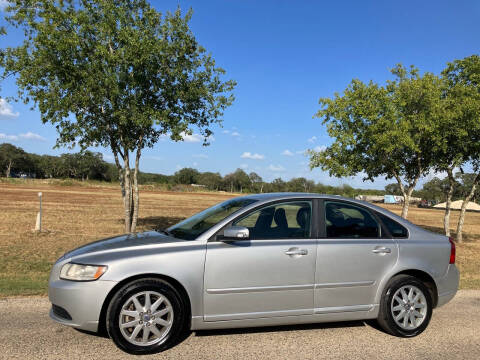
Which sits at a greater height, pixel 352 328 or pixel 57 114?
pixel 57 114

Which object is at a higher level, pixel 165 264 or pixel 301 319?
pixel 165 264

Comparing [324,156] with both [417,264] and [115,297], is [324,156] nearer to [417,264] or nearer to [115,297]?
[417,264]

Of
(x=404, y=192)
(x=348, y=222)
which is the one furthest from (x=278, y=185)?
(x=348, y=222)

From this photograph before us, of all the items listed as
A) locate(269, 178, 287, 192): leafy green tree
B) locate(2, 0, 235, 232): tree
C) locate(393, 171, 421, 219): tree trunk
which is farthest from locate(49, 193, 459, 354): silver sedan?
locate(269, 178, 287, 192): leafy green tree

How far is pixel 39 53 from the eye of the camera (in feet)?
38.0

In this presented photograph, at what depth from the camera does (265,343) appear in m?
4.05

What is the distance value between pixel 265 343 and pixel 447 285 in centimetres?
245

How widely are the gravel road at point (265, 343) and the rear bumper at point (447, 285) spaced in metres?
0.38

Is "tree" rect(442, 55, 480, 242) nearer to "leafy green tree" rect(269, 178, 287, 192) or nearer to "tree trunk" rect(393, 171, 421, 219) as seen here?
"tree trunk" rect(393, 171, 421, 219)

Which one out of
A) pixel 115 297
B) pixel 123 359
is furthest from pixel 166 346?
pixel 115 297

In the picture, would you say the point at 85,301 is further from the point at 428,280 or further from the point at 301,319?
the point at 428,280

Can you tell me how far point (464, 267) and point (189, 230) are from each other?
35.1 ft

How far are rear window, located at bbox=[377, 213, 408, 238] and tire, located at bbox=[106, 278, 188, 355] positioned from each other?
104 inches

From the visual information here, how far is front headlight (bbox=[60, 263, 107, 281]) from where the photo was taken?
3.70 metres
